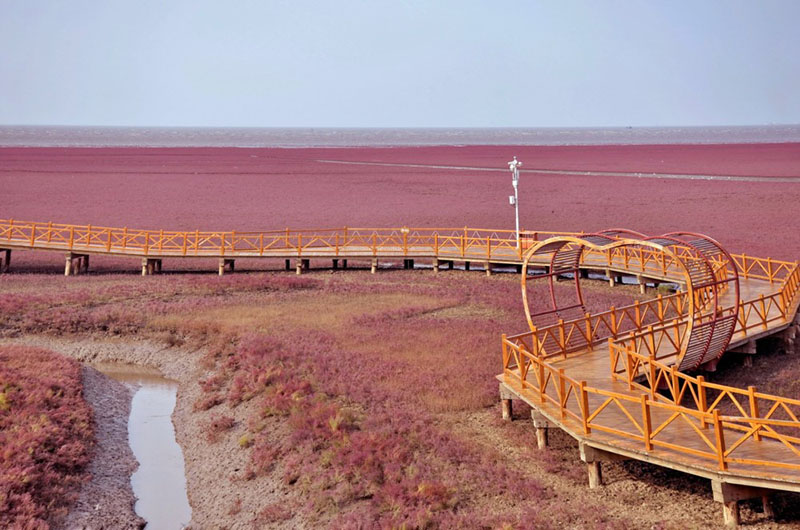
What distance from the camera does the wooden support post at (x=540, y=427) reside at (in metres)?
11.8

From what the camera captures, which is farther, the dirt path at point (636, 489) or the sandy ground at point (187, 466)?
the sandy ground at point (187, 466)

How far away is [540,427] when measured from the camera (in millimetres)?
11891

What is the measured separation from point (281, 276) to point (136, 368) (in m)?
9.63

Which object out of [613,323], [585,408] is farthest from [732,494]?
[613,323]

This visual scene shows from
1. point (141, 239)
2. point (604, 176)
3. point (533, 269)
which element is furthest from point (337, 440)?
point (604, 176)

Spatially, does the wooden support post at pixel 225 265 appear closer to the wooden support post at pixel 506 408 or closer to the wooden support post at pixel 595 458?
the wooden support post at pixel 506 408

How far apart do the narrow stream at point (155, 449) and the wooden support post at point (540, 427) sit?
233 inches

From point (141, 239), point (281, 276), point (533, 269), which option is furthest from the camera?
point (141, 239)

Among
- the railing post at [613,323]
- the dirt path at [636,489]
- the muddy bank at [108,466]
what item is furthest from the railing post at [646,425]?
the muddy bank at [108,466]

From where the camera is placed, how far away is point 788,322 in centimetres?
1703

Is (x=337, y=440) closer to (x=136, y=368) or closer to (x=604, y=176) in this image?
(x=136, y=368)

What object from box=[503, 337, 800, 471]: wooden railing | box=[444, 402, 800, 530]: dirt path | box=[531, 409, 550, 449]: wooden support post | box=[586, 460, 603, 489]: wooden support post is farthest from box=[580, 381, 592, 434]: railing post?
box=[531, 409, 550, 449]: wooden support post

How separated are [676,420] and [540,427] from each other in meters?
2.15

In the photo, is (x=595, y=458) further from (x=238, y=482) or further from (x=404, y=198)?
(x=404, y=198)
